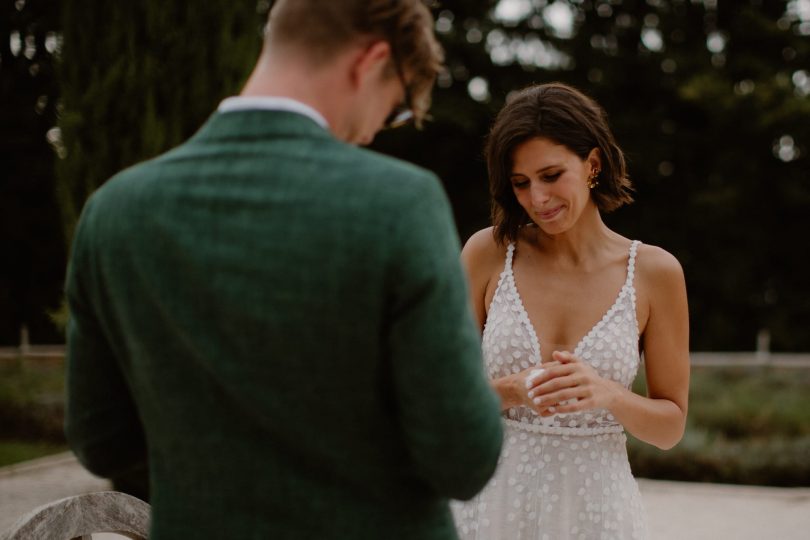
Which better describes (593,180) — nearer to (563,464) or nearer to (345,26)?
(563,464)

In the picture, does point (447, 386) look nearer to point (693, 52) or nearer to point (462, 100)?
point (462, 100)

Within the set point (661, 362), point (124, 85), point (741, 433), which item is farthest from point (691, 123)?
point (661, 362)

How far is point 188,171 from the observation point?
1.13 m

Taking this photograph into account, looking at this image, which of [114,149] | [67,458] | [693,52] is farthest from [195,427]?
[693,52]

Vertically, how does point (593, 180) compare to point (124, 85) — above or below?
above

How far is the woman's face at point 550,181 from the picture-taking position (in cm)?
239

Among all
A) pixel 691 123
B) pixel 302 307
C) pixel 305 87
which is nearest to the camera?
pixel 302 307

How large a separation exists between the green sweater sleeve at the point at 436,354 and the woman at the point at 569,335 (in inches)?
44.5

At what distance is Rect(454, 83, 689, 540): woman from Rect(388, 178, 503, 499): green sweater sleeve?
1130 millimetres

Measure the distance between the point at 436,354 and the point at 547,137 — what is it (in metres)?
1.44

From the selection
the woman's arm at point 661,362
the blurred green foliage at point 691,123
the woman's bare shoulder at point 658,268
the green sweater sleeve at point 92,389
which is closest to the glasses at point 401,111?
the green sweater sleeve at point 92,389

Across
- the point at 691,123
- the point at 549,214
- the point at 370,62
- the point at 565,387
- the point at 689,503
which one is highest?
the point at 370,62

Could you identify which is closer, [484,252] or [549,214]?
[549,214]

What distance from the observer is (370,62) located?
1183 millimetres
